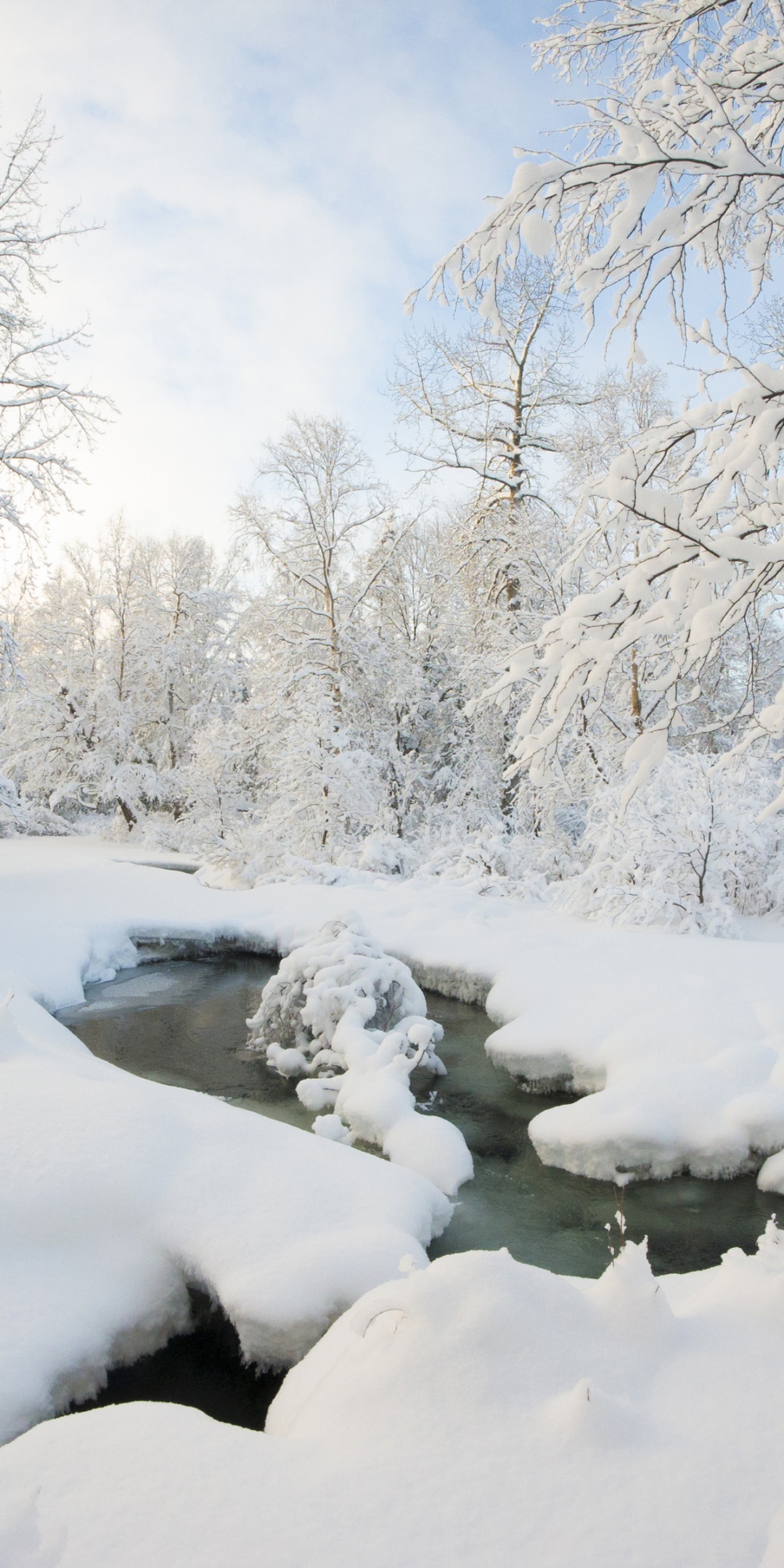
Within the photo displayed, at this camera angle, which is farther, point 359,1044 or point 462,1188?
point 359,1044

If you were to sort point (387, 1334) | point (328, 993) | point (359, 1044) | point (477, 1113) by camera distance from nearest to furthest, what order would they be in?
point (387, 1334), point (477, 1113), point (359, 1044), point (328, 993)

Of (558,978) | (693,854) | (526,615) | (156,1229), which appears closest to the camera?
(156,1229)

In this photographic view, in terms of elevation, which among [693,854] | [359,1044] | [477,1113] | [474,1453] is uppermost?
[693,854]

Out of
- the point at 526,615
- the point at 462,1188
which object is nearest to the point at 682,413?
the point at 462,1188

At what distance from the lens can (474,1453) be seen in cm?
191

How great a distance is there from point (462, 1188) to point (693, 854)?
19.4 ft

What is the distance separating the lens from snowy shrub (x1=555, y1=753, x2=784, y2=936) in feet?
31.1

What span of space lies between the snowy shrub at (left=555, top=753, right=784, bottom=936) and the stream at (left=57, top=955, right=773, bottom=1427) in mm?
2654

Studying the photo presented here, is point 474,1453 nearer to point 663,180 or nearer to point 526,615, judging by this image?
point 663,180

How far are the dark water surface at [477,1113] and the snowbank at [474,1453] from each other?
80.9 inches

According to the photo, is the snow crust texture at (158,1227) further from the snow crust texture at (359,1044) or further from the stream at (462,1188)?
the snow crust texture at (359,1044)

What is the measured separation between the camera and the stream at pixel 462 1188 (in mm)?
3395

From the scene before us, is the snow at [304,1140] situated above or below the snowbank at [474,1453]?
below

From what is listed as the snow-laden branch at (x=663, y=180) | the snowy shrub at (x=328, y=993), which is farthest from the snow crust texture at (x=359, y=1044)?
the snow-laden branch at (x=663, y=180)
